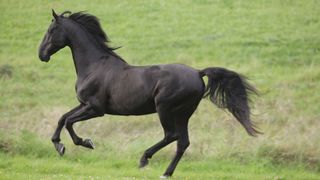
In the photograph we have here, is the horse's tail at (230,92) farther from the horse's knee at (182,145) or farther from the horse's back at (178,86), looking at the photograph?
the horse's knee at (182,145)

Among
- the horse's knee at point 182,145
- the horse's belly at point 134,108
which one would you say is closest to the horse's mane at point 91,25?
the horse's belly at point 134,108

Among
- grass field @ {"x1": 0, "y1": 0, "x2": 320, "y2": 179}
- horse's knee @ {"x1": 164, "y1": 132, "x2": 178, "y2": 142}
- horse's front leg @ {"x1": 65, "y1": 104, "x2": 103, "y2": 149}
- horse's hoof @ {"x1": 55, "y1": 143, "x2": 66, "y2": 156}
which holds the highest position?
horse's front leg @ {"x1": 65, "y1": 104, "x2": 103, "y2": 149}

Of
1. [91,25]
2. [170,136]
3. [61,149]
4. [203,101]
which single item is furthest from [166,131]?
[203,101]

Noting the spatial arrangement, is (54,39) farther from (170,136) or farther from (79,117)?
(170,136)

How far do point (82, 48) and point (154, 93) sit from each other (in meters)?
1.92

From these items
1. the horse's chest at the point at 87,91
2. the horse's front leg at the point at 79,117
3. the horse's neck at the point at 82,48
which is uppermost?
the horse's neck at the point at 82,48

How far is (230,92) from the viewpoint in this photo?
11391mm

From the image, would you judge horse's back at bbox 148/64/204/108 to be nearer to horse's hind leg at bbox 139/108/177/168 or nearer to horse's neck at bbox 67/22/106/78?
horse's hind leg at bbox 139/108/177/168

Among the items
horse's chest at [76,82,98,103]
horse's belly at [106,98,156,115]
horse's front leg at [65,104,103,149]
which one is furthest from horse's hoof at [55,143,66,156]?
horse's belly at [106,98,156,115]

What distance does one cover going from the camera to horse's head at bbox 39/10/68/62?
12195mm

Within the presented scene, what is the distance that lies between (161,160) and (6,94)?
732cm

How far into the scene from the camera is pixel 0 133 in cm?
1730

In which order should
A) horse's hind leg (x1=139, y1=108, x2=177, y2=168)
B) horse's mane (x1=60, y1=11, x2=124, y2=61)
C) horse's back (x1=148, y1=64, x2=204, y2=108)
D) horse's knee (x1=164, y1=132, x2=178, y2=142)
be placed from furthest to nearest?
horse's mane (x1=60, y1=11, x2=124, y2=61), horse's knee (x1=164, y1=132, x2=178, y2=142), horse's hind leg (x1=139, y1=108, x2=177, y2=168), horse's back (x1=148, y1=64, x2=204, y2=108)

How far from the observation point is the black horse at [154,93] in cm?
1109
